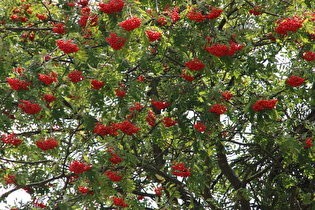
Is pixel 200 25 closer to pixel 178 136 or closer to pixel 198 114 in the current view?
pixel 198 114

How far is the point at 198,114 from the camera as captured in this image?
7590 millimetres

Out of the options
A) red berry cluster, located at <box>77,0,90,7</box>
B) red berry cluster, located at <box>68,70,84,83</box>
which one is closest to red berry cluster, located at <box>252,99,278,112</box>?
red berry cluster, located at <box>68,70,84,83</box>

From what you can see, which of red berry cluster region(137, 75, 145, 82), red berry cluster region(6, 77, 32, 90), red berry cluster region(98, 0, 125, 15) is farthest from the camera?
red berry cluster region(137, 75, 145, 82)

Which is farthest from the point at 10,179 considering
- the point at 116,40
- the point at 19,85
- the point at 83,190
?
the point at 116,40

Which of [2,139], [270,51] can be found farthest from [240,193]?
[2,139]

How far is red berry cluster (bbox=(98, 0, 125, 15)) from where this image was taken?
5621 millimetres

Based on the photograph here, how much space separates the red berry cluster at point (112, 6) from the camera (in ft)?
18.4

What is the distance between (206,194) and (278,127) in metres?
2.39

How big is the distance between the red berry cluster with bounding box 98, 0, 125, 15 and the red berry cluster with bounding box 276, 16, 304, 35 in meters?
2.04

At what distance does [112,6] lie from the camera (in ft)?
18.6

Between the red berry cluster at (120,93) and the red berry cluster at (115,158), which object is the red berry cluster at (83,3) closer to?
the red berry cluster at (120,93)

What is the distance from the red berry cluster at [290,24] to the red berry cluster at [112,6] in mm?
2039

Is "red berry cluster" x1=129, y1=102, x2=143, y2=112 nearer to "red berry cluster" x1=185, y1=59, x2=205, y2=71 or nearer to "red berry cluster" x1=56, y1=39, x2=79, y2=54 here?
"red berry cluster" x1=185, y1=59, x2=205, y2=71

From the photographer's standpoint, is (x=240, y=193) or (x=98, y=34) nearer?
(x=98, y=34)
